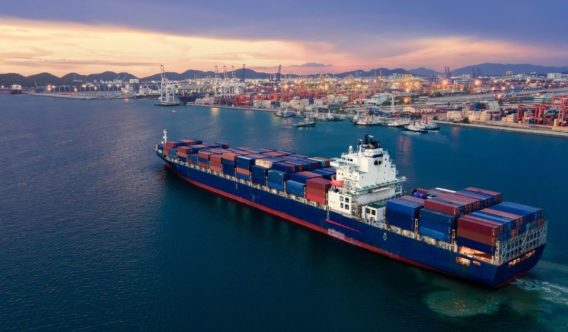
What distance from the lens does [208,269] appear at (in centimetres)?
3097

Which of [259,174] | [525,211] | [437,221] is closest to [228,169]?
[259,174]

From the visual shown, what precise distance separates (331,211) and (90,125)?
100894 mm

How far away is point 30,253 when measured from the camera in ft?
107

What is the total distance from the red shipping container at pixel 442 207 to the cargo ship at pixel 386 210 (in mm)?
66

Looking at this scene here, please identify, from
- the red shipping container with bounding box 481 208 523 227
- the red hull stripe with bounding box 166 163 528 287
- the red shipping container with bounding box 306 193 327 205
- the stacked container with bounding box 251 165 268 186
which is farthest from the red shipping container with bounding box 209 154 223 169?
the red shipping container with bounding box 481 208 523 227

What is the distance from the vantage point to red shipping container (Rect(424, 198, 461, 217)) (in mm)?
28359

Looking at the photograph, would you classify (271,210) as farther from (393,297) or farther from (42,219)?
(42,219)

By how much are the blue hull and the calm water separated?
84 centimetres

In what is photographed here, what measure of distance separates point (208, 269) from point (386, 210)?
13.9 metres

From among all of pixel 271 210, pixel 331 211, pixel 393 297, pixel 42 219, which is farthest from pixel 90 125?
pixel 393 297

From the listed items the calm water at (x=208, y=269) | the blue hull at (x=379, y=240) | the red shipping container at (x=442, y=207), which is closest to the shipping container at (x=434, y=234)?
the blue hull at (x=379, y=240)

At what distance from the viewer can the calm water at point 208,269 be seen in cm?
2498

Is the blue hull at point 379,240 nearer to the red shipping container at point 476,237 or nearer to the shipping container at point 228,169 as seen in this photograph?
the shipping container at point 228,169

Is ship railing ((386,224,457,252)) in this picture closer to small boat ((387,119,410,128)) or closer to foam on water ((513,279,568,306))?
foam on water ((513,279,568,306))
